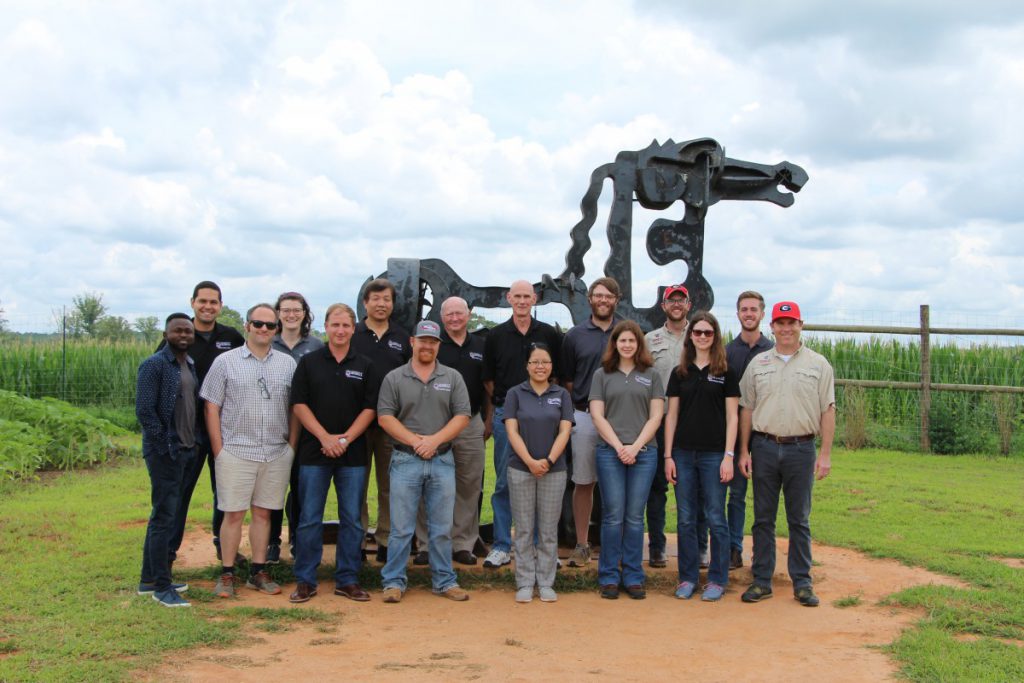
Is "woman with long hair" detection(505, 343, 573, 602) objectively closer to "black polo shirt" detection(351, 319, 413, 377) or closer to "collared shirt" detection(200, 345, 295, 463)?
"black polo shirt" detection(351, 319, 413, 377)

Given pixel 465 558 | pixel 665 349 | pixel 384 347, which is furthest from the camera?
pixel 465 558

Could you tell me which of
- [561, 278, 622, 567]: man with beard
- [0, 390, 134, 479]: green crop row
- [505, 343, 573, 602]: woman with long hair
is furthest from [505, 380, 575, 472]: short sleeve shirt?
[0, 390, 134, 479]: green crop row

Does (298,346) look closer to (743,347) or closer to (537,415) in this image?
(537,415)

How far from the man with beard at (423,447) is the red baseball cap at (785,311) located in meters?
1.97

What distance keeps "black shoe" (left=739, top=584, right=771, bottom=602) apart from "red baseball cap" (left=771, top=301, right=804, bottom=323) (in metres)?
1.67

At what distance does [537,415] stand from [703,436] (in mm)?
1028

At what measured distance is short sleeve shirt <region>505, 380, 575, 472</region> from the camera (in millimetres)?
5672

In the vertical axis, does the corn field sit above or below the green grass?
above

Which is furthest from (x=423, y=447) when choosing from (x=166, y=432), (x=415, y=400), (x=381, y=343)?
(x=166, y=432)

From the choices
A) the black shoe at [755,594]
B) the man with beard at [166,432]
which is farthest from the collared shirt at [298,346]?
the black shoe at [755,594]

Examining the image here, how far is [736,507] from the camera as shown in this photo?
20.6 ft

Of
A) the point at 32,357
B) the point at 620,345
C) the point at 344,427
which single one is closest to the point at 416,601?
the point at 344,427

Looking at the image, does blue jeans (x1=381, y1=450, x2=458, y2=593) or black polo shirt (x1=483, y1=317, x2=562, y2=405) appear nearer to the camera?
blue jeans (x1=381, y1=450, x2=458, y2=593)

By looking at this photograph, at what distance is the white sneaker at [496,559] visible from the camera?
20.7 feet
